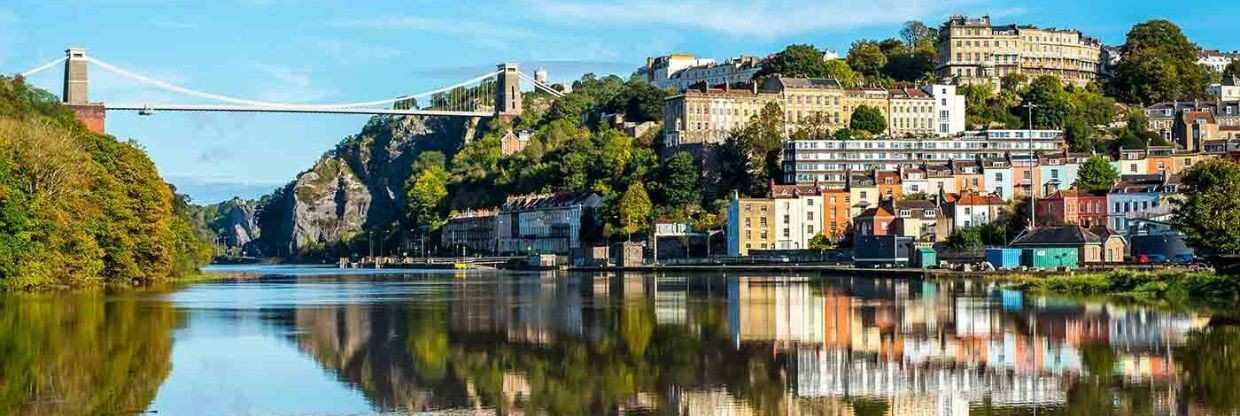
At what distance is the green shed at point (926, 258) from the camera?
61.7 meters

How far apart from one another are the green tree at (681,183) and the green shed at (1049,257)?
3477 centimetres

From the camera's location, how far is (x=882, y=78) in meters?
111

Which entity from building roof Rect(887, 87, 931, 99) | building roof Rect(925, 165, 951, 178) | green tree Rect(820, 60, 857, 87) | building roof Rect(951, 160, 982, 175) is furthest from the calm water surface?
green tree Rect(820, 60, 857, 87)

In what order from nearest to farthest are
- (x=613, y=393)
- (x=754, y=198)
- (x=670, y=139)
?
(x=613, y=393) → (x=754, y=198) → (x=670, y=139)

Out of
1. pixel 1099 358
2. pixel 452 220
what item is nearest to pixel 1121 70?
pixel 452 220

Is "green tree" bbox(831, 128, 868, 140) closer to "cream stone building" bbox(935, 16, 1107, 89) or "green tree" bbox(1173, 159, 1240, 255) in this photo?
"cream stone building" bbox(935, 16, 1107, 89)

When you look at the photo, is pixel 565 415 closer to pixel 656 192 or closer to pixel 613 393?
pixel 613 393

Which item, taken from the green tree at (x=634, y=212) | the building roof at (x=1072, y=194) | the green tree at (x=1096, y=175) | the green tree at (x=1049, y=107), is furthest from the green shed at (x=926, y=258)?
the green tree at (x=1049, y=107)

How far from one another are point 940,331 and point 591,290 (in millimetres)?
23622

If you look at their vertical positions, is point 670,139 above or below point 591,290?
A: above

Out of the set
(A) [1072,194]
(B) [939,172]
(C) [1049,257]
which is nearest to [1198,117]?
(B) [939,172]

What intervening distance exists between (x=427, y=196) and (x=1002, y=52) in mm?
40789

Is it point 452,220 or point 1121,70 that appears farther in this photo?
point 452,220

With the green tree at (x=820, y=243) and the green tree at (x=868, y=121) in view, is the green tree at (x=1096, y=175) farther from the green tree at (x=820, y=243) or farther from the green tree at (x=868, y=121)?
the green tree at (x=868, y=121)
